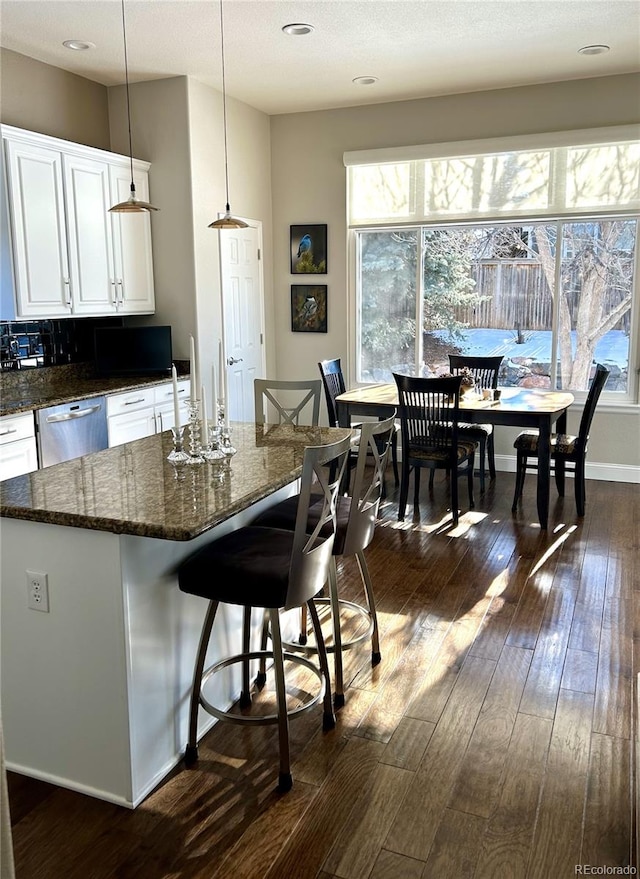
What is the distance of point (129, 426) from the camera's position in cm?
501

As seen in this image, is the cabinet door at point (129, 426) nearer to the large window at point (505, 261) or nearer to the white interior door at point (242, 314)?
the white interior door at point (242, 314)

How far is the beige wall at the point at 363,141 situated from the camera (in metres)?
5.59

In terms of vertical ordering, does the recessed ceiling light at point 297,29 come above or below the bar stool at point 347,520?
above

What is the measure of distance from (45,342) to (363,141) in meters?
3.18

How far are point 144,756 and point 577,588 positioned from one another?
2.45 metres

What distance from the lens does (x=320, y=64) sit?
5.15m

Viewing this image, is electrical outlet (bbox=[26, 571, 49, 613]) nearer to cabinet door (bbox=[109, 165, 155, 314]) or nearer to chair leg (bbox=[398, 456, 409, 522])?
chair leg (bbox=[398, 456, 409, 522])

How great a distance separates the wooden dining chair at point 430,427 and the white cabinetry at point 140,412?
151cm

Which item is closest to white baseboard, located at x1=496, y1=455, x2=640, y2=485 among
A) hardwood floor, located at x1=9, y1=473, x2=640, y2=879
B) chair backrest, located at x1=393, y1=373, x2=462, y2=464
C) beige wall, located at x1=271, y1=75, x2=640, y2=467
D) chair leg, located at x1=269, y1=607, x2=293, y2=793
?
beige wall, located at x1=271, y1=75, x2=640, y2=467

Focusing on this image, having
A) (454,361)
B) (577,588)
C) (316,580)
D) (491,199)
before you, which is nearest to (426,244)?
(491,199)

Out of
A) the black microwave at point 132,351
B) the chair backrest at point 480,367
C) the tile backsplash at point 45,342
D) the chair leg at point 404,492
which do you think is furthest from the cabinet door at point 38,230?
the chair backrest at point 480,367

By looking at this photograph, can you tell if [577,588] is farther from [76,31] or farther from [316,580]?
[76,31]

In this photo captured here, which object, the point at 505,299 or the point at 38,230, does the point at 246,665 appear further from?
the point at 505,299

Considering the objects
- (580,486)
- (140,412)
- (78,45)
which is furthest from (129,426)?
(580,486)
